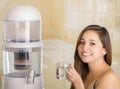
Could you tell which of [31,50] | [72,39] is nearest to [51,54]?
[72,39]

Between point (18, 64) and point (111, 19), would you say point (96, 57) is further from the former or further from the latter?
point (111, 19)

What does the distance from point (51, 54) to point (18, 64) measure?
1.50 feet

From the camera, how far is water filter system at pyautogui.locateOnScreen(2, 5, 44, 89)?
152cm

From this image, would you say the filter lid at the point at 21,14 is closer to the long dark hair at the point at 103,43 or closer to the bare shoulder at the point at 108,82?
the long dark hair at the point at 103,43

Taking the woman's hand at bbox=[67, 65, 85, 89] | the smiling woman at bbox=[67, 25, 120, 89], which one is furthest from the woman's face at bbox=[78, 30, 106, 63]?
the woman's hand at bbox=[67, 65, 85, 89]

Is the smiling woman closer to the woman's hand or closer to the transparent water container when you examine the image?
the woman's hand

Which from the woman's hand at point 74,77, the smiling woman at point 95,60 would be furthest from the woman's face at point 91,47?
the woman's hand at point 74,77

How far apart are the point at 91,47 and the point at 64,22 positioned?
489mm

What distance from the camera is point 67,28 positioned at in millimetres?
2008

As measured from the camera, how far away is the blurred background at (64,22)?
76.1 inches

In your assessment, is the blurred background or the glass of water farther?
the blurred background

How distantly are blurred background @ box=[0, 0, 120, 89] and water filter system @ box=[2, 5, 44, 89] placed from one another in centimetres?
21

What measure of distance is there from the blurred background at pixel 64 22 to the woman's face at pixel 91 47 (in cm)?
43

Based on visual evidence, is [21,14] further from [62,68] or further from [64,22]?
[64,22]
